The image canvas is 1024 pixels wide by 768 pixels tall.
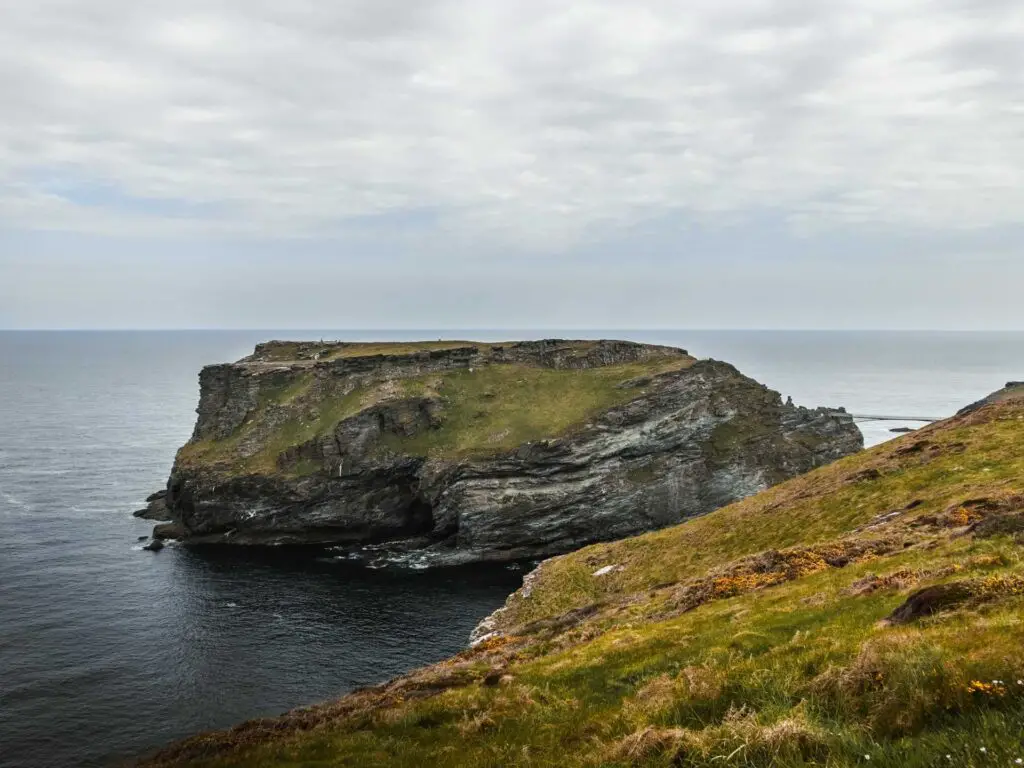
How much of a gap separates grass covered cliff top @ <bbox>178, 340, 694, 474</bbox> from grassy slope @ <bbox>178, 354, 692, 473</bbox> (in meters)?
0.18

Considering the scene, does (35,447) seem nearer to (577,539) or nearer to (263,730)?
(577,539)

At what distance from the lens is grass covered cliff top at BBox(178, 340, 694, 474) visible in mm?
104062

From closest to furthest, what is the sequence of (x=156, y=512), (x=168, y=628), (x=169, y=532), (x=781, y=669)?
(x=781, y=669) → (x=168, y=628) → (x=169, y=532) → (x=156, y=512)

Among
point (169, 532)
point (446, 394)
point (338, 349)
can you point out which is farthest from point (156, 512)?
point (446, 394)

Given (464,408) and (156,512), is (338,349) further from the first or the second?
(156,512)

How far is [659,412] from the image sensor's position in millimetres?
103438

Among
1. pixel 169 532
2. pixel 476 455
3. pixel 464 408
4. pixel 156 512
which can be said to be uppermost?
pixel 464 408

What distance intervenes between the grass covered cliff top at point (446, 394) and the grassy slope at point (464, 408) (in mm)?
181

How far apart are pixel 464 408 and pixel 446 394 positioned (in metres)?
5.14

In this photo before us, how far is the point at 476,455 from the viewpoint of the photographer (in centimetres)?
9819

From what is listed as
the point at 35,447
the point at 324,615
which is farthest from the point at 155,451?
the point at 324,615

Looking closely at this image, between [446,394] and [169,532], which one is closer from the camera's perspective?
[169,532]

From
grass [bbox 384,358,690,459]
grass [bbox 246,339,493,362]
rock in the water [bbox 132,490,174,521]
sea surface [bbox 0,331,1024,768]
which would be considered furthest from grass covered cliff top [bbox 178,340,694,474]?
sea surface [bbox 0,331,1024,768]

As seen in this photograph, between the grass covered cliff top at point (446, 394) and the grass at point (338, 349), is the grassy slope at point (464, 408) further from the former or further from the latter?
the grass at point (338, 349)
